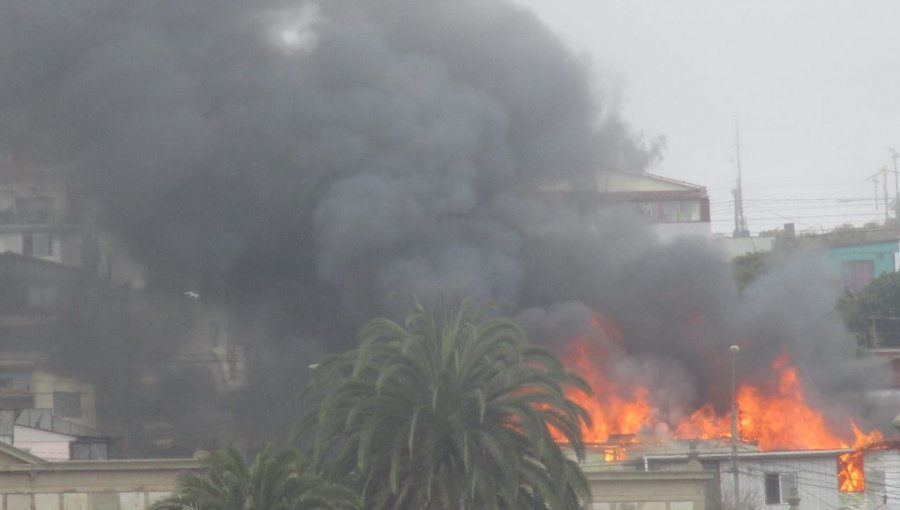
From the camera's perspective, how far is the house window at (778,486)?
54638 millimetres

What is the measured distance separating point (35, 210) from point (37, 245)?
2095 millimetres

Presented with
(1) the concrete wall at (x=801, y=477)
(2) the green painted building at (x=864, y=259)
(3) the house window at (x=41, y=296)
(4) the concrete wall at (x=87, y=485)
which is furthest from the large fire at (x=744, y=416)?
(2) the green painted building at (x=864, y=259)

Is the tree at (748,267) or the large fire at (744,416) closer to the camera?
the large fire at (744,416)

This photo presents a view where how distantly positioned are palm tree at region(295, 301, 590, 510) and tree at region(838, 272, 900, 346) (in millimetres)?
49857

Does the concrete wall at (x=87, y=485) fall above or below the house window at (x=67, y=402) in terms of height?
below

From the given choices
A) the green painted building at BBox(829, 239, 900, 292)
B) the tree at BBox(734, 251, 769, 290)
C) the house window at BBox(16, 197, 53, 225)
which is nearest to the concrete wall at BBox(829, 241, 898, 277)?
the green painted building at BBox(829, 239, 900, 292)

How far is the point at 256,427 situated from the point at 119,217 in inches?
395

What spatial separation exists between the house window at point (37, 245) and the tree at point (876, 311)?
3825 cm

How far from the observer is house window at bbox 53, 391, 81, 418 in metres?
67.4

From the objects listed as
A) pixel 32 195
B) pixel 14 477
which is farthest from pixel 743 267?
pixel 14 477

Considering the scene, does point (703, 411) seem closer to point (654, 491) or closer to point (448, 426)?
point (654, 491)

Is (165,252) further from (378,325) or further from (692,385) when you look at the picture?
(378,325)

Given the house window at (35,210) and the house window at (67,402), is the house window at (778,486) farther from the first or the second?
the house window at (35,210)

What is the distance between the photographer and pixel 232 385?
66.2m
